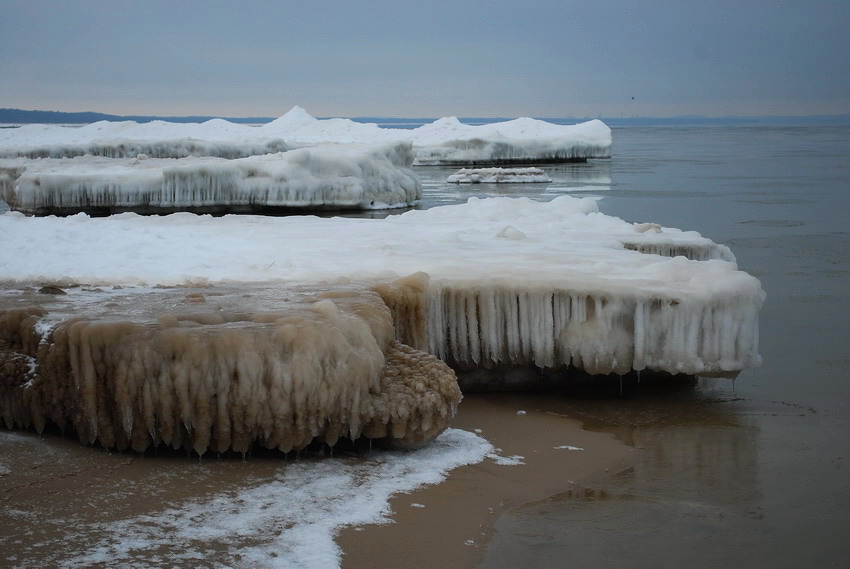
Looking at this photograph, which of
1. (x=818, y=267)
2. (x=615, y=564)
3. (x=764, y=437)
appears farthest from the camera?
(x=818, y=267)

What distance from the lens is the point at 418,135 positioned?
133 feet

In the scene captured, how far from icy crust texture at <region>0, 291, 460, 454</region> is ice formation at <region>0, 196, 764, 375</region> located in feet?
3.60

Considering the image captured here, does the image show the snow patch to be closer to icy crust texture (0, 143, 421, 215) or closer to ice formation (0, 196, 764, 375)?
ice formation (0, 196, 764, 375)

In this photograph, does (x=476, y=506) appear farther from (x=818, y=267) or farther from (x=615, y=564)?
(x=818, y=267)

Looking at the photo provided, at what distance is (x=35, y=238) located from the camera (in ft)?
26.9

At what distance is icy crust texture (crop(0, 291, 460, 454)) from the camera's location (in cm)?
469

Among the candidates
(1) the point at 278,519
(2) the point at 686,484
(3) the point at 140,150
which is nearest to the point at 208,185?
(3) the point at 140,150

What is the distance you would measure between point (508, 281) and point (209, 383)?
2.25 metres

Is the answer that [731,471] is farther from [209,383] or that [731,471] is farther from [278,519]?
[209,383]

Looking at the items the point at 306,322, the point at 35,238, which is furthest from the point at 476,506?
the point at 35,238

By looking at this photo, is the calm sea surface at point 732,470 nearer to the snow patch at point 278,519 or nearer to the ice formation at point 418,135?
the snow patch at point 278,519

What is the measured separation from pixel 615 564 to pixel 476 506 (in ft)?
2.37

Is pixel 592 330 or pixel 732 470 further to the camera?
pixel 592 330

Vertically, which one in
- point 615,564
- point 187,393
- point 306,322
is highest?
point 306,322
